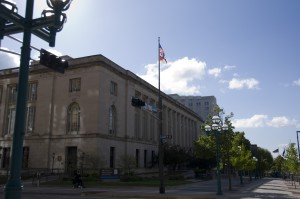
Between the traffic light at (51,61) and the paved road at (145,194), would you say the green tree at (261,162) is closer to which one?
the paved road at (145,194)

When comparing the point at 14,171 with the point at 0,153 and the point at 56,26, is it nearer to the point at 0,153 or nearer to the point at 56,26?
the point at 56,26

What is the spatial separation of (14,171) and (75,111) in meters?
53.6

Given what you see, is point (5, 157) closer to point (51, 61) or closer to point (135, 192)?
point (135, 192)

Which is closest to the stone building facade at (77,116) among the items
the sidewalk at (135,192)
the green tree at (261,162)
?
the sidewalk at (135,192)

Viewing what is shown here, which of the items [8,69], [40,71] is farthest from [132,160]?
[8,69]

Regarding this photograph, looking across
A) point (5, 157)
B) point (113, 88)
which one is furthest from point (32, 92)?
point (113, 88)

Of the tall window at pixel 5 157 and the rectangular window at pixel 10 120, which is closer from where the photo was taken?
the tall window at pixel 5 157

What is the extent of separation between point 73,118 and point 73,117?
196 millimetres

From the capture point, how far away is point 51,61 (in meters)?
9.16

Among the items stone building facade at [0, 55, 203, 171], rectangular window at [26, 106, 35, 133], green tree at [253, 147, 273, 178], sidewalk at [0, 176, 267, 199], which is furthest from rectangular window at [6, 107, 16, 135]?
green tree at [253, 147, 273, 178]

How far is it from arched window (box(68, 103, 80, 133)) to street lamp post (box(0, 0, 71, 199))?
168 feet

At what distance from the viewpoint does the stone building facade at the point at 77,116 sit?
5712 cm

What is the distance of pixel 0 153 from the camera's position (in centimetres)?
6488

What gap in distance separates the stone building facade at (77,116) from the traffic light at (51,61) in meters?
44.6
